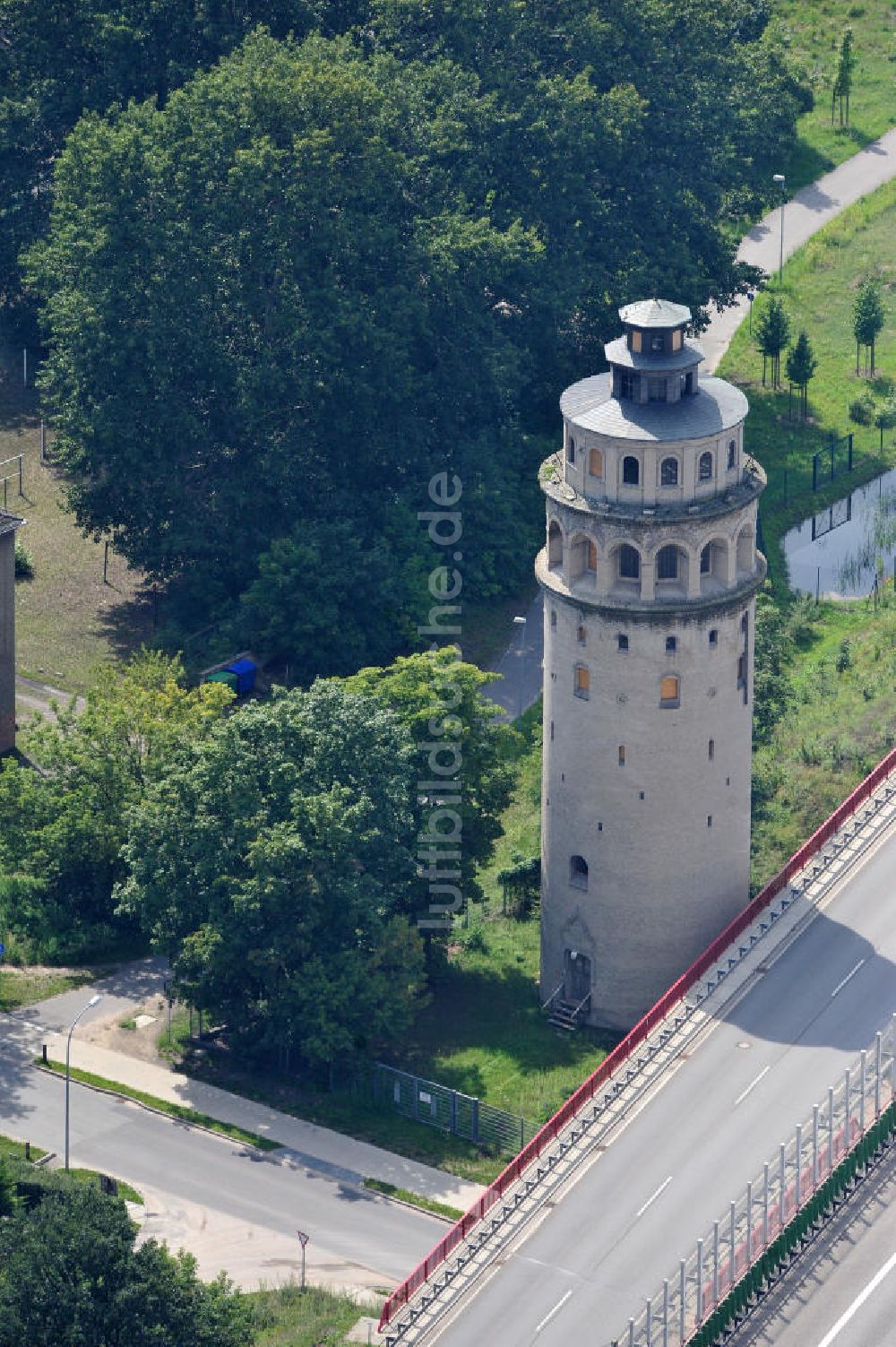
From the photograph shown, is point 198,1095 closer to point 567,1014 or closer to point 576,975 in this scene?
point 567,1014

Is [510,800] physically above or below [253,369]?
below

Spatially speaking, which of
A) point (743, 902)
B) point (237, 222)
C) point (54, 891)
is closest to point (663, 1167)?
point (743, 902)

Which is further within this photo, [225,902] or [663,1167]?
[225,902]

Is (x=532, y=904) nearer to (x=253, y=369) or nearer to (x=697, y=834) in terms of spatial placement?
(x=697, y=834)

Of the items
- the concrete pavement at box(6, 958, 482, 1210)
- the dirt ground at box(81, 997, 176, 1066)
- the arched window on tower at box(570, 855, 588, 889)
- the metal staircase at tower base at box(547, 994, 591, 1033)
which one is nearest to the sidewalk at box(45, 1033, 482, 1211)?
the concrete pavement at box(6, 958, 482, 1210)

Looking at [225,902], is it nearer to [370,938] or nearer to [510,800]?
[370,938]

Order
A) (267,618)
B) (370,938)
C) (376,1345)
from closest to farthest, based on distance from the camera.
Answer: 1. (376,1345)
2. (370,938)
3. (267,618)

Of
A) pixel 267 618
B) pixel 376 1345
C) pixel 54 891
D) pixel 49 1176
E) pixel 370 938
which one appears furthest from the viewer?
pixel 267 618

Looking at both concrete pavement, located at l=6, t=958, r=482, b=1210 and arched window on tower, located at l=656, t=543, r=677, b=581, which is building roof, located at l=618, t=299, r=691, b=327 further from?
concrete pavement, located at l=6, t=958, r=482, b=1210
